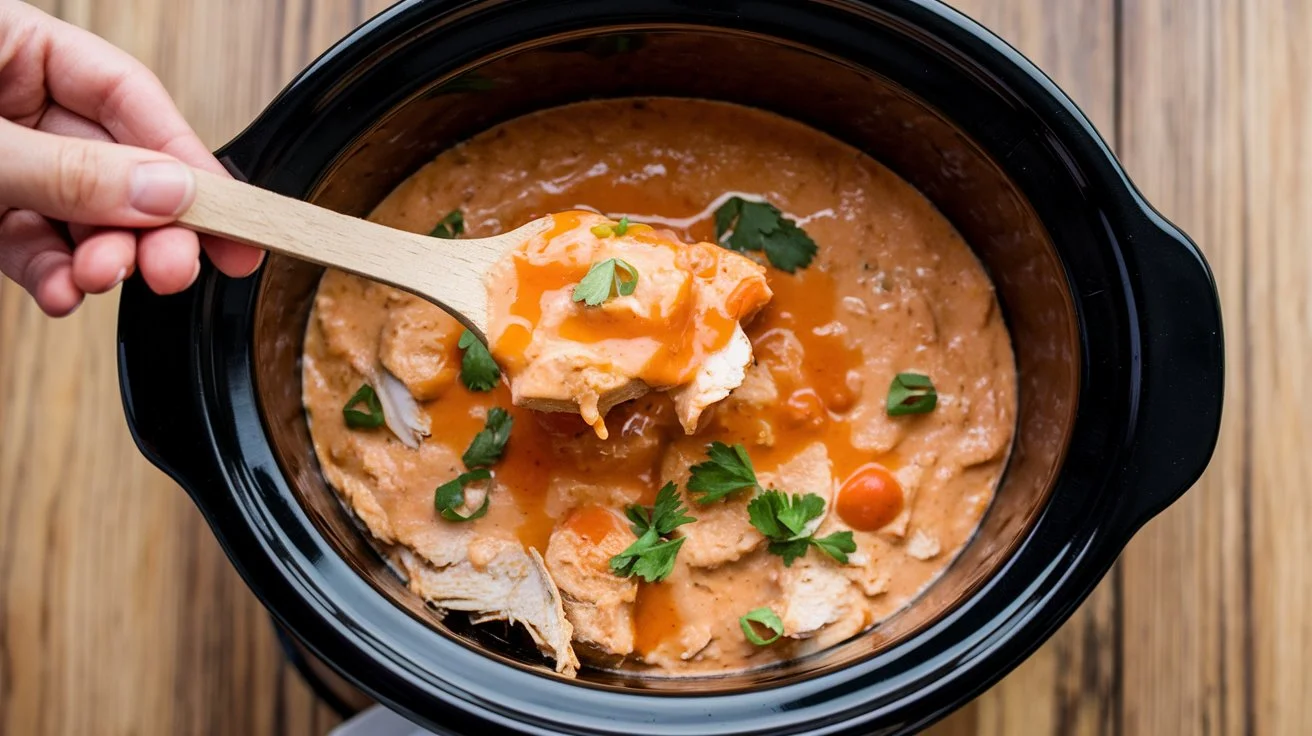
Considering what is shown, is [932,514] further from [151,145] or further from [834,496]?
[151,145]

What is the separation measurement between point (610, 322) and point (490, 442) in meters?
0.42

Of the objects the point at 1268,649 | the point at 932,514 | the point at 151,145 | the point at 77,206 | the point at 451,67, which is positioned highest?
the point at 451,67

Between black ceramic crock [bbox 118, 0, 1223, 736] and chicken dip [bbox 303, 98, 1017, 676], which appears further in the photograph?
chicken dip [bbox 303, 98, 1017, 676]

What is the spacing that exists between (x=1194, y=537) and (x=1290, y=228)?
2.12 feet

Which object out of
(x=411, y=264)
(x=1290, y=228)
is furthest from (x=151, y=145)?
(x=1290, y=228)

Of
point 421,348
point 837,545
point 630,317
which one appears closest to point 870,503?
point 837,545

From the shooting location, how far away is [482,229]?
198cm

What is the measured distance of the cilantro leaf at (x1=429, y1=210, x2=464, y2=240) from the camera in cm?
196

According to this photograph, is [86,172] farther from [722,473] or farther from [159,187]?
[722,473]

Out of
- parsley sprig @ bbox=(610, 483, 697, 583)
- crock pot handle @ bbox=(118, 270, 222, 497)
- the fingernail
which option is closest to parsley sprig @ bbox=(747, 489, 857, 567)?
parsley sprig @ bbox=(610, 483, 697, 583)

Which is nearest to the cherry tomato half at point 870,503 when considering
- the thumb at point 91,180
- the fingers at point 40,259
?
the thumb at point 91,180

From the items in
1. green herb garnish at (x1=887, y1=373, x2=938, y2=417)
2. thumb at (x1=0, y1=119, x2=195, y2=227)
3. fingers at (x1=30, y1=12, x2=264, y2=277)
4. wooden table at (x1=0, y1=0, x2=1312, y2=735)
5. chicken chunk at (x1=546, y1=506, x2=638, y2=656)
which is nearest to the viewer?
thumb at (x1=0, y1=119, x2=195, y2=227)

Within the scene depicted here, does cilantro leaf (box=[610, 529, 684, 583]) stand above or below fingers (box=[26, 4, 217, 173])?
below

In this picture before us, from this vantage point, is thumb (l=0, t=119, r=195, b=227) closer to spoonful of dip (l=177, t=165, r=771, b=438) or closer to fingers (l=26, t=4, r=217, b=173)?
spoonful of dip (l=177, t=165, r=771, b=438)
